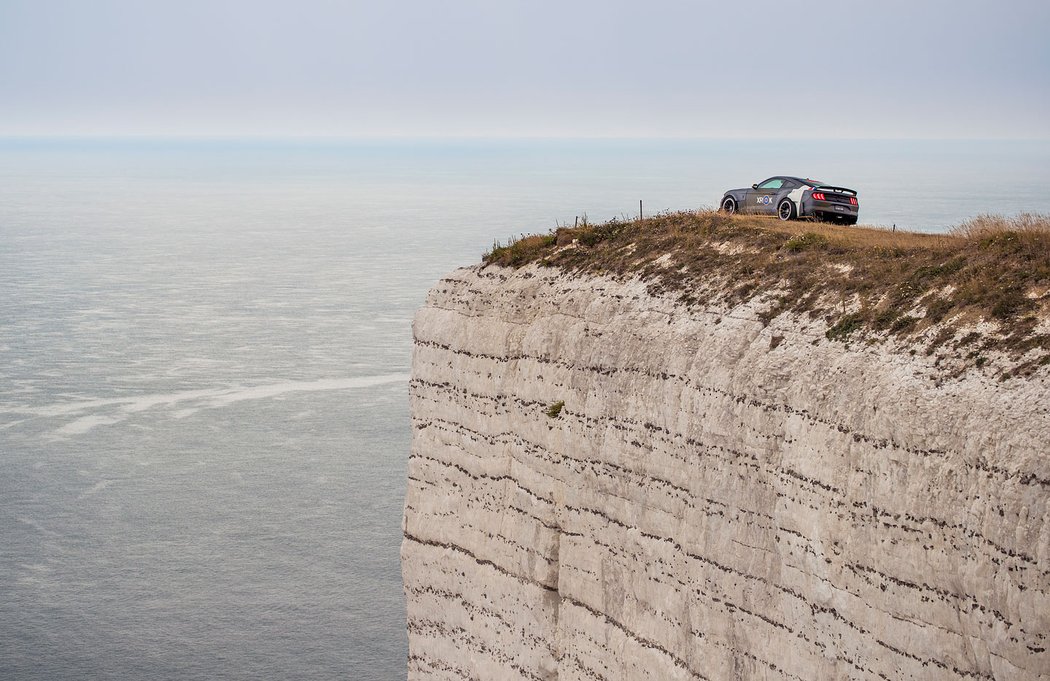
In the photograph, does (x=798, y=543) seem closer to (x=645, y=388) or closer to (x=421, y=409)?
(x=645, y=388)

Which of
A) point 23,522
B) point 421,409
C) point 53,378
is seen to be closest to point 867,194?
point 53,378

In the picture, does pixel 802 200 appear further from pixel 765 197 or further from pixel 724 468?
pixel 724 468

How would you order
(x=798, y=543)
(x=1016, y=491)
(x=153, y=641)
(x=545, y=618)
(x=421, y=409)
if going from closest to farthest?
1. (x=1016, y=491)
2. (x=798, y=543)
3. (x=545, y=618)
4. (x=421, y=409)
5. (x=153, y=641)

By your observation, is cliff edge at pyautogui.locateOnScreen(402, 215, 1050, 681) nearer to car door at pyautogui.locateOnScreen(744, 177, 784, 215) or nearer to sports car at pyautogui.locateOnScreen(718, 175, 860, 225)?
sports car at pyautogui.locateOnScreen(718, 175, 860, 225)

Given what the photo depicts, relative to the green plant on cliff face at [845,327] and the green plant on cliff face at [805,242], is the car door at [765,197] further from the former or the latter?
the green plant on cliff face at [845,327]

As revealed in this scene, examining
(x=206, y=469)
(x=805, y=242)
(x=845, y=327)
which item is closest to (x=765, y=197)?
(x=805, y=242)

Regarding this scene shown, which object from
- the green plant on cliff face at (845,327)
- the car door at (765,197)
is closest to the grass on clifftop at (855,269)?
the green plant on cliff face at (845,327)
